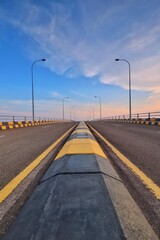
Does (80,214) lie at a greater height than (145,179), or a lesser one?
greater

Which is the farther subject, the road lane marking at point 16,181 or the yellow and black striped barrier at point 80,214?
the road lane marking at point 16,181

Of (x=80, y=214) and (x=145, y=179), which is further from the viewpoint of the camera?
(x=145, y=179)

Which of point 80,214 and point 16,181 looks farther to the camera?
point 16,181

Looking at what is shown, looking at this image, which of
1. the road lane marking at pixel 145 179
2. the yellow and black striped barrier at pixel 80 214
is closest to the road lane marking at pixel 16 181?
the yellow and black striped barrier at pixel 80 214

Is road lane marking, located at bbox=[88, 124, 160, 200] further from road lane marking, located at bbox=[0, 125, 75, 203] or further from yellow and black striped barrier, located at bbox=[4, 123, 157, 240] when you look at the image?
road lane marking, located at bbox=[0, 125, 75, 203]

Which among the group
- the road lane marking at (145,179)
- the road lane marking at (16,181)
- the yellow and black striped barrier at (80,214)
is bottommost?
the road lane marking at (16,181)

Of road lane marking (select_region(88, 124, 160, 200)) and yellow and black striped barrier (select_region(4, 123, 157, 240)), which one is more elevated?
yellow and black striped barrier (select_region(4, 123, 157, 240))

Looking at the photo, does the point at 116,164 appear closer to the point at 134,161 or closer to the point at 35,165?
the point at 134,161

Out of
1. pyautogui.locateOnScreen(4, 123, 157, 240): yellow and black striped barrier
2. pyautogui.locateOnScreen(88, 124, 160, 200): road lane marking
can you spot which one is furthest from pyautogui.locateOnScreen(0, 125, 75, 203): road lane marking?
pyautogui.locateOnScreen(88, 124, 160, 200): road lane marking

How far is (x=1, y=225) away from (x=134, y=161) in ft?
12.5

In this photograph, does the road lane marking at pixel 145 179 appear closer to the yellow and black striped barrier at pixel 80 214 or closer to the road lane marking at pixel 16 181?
the yellow and black striped barrier at pixel 80 214

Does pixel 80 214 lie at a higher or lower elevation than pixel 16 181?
higher

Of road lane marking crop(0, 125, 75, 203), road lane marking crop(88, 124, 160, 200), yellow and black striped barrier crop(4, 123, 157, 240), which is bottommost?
road lane marking crop(0, 125, 75, 203)

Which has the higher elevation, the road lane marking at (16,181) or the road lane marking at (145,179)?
the road lane marking at (145,179)
